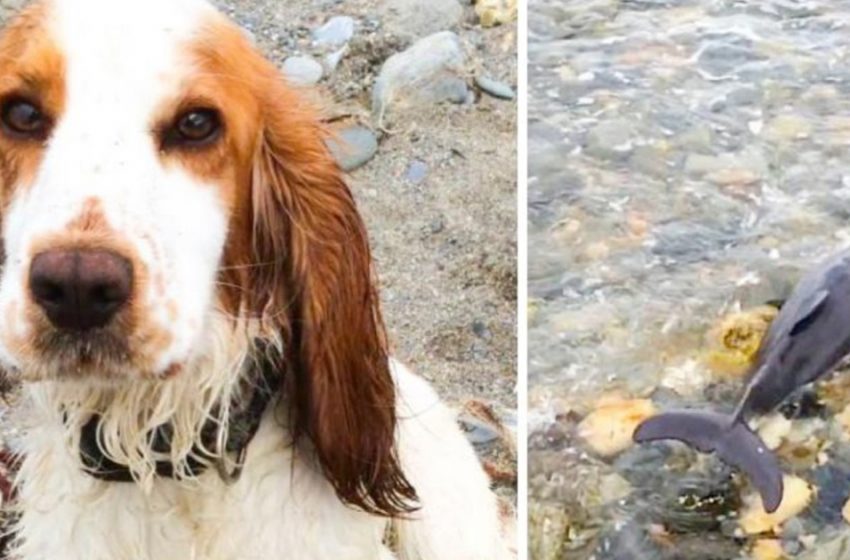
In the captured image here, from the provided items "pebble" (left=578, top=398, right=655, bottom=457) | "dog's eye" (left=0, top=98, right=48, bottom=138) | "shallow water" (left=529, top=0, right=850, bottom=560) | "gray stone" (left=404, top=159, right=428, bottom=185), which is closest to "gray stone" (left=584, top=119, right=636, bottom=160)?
"shallow water" (left=529, top=0, right=850, bottom=560)

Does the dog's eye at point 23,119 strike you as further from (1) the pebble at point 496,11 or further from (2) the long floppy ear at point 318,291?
(1) the pebble at point 496,11

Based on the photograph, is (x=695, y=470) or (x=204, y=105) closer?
(x=204, y=105)

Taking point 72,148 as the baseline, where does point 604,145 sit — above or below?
below

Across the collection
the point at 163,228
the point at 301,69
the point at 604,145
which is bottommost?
the point at 604,145

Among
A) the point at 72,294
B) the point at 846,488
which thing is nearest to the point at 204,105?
the point at 72,294

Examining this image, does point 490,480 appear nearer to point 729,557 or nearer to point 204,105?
point 729,557

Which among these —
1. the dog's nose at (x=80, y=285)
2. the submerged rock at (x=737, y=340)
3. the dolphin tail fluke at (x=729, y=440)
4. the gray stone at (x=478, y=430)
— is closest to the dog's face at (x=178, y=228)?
the dog's nose at (x=80, y=285)
